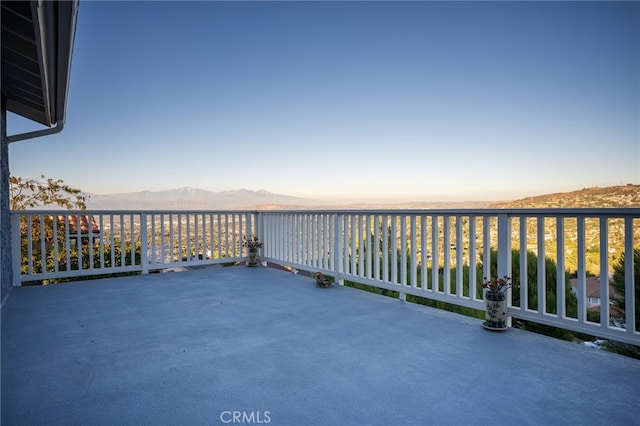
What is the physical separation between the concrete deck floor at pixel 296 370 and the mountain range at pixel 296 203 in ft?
3.38

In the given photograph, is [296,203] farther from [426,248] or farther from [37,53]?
[37,53]

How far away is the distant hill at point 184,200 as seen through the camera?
552 centimetres

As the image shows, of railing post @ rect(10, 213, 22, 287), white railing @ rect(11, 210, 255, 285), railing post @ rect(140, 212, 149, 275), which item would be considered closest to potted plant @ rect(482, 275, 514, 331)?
white railing @ rect(11, 210, 255, 285)

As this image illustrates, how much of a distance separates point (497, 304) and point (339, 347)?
123 centimetres

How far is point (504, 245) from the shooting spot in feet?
9.04

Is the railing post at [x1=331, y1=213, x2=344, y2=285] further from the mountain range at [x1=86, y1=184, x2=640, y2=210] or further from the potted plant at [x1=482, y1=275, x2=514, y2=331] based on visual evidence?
the potted plant at [x1=482, y1=275, x2=514, y2=331]

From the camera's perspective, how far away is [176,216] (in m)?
5.35

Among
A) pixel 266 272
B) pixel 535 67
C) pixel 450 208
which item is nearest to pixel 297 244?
pixel 266 272

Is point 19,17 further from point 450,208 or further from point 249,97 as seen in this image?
point 249,97

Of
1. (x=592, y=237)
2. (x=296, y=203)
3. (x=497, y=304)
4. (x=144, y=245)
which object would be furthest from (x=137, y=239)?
(x=592, y=237)

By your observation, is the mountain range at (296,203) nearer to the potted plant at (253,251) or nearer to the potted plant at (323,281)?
the potted plant at (253,251)

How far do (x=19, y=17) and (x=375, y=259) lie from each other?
10.7 feet

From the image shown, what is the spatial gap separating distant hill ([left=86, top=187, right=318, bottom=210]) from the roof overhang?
1.70 m

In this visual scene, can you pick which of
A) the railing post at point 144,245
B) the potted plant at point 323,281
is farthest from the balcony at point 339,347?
the railing post at point 144,245
